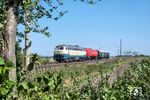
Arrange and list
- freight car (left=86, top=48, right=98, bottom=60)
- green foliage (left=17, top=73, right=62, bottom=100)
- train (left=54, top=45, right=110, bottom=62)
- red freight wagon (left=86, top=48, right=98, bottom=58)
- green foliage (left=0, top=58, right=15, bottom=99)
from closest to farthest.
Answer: green foliage (left=0, top=58, right=15, bottom=99) < green foliage (left=17, top=73, right=62, bottom=100) < train (left=54, top=45, right=110, bottom=62) < freight car (left=86, top=48, right=98, bottom=60) < red freight wagon (left=86, top=48, right=98, bottom=58)

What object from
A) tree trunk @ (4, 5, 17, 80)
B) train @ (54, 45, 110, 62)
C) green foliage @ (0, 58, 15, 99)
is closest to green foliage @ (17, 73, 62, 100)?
tree trunk @ (4, 5, 17, 80)

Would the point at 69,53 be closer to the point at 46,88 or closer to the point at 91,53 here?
the point at 91,53

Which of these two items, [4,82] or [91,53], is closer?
[4,82]

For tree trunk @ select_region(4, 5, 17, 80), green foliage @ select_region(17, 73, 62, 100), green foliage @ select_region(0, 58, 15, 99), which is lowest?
green foliage @ select_region(17, 73, 62, 100)

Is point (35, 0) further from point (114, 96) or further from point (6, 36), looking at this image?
point (6, 36)

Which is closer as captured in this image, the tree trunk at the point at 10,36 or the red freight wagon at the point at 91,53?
the tree trunk at the point at 10,36

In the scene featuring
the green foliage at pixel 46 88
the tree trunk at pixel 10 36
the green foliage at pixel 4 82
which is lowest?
the green foliage at pixel 46 88

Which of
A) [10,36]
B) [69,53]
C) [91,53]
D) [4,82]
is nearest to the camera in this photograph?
[4,82]

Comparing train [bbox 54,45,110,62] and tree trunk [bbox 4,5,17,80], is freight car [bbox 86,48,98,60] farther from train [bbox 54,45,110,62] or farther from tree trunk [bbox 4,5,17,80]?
tree trunk [bbox 4,5,17,80]

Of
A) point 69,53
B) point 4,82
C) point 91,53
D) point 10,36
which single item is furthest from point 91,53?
point 4,82

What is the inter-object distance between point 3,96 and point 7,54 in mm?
1890

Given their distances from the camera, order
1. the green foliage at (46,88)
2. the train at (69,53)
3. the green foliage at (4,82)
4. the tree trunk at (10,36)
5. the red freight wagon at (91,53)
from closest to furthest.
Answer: the green foliage at (4,82) → the green foliage at (46,88) → the tree trunk at (10,36) → the train at (69,53) → the red freight wagon at (91,53)

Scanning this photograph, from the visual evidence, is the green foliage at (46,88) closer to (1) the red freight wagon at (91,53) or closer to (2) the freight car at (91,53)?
(2) the freight car at (91,53)

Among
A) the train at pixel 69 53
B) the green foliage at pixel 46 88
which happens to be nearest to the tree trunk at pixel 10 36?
the green foliage at pixel 46 88
